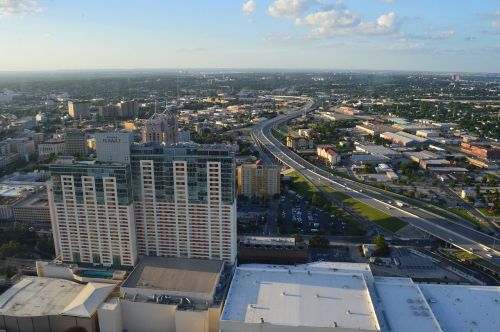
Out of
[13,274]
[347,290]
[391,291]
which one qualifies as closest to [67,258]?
[13,274]

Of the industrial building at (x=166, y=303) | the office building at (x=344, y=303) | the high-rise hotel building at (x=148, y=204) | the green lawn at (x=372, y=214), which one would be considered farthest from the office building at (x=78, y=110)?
the office building at (x=344, y=303)

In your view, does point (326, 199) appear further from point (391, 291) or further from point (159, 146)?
point (159, 146)

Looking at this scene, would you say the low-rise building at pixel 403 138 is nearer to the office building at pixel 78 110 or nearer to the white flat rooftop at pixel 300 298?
the white flat rooftop at pixel 300 298

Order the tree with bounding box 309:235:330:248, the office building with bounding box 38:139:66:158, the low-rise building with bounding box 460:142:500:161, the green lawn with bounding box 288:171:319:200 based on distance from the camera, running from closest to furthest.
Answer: the tree with bounding box 309:235:330:248 < the green lawn with bounding box 288:171:319:200 < the low-rise building with bounding box 460:142:500:161 < the office building with bounding box 38:139:66:158

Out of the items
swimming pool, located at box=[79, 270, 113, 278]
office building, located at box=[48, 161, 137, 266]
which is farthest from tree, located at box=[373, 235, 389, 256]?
swimming pool, located at box=[79, 270, 113, 278]

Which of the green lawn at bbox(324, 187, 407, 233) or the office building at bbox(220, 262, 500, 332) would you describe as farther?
the green lawn at bbox(324, 187, 407, 233)

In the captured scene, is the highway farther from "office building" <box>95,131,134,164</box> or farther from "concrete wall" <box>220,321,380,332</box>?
"office building" <box>95,131,134,164</box>
